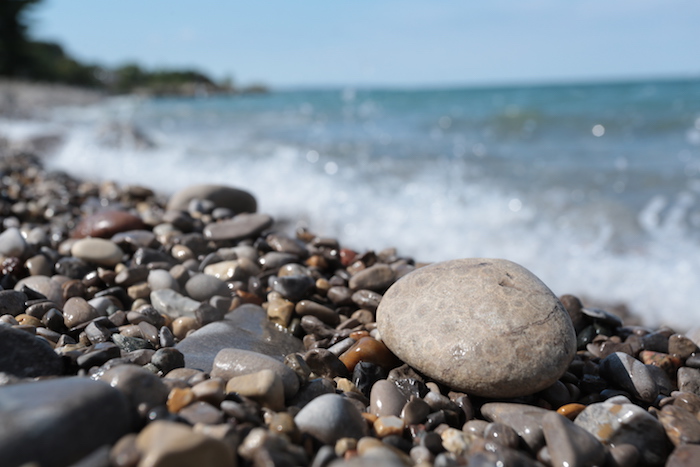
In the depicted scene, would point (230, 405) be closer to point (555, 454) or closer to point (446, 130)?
point (555, 454)

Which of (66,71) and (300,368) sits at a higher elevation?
(66,71)

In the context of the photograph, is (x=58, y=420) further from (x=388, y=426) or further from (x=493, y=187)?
(x=493, y=187)

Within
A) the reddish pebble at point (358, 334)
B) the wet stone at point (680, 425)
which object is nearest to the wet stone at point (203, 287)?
the reddish pebble at point (358, 334)

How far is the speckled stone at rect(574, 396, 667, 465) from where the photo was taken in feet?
5.93

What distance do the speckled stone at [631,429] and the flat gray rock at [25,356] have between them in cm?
183

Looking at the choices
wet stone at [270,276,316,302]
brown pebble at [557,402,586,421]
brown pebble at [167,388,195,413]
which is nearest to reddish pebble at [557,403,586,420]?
brown pebble at [557,402,586,421]

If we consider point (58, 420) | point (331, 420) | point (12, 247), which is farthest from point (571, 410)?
point (12, 247)

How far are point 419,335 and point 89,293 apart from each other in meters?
1.81

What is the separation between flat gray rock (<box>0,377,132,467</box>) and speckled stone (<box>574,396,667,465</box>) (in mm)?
1495

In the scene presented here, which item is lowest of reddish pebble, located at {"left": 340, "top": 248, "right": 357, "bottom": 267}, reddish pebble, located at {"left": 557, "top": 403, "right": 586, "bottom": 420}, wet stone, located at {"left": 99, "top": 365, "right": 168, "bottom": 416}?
reddish pebble, located at {"left": 557, "top": 403, "right": 586, "bottom": 420}

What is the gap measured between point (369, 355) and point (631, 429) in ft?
3.23

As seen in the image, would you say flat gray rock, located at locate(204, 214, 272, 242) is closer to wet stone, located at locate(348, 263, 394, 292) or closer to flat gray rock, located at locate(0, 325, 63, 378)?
wet stone, located at locate(348, 263, 394, 292)

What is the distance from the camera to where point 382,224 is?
491 cm

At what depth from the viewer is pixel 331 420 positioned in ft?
5.68
